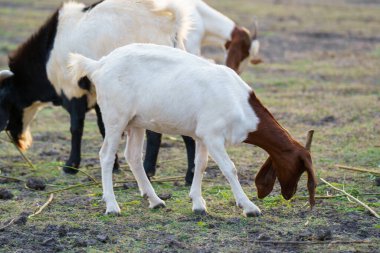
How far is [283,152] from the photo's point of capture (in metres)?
6.43

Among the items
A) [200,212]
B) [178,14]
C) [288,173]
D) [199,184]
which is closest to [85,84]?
[178,14]

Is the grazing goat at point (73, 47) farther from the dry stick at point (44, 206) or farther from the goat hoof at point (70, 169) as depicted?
the dry stick at point (44, 206)

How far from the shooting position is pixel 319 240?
5887 mm

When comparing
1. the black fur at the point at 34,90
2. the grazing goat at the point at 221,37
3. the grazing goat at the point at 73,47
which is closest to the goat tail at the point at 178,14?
the grazing goat at the point at 73,47

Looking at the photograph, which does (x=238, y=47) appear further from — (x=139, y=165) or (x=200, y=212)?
(x=200, y=212)

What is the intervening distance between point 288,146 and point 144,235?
1274mm

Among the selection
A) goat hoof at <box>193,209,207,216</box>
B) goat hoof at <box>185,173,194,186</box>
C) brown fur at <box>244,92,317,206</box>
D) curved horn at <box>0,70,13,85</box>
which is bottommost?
goat hoof at <box>185,173,194,186</box>

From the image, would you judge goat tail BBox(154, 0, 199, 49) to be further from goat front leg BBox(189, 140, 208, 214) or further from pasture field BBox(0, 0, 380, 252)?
goat front leg BBox(189, 140, 208, 214)

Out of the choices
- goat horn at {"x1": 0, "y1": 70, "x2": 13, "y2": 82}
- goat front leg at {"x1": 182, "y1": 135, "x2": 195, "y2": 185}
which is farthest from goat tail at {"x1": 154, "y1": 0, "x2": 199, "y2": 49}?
goat horn at {"x1": 0, "y1": 70, "x2": 13, "y2": 82}

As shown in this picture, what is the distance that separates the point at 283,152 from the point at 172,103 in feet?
3.07

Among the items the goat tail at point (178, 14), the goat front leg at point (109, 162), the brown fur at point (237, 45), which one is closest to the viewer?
the goat front leg at point (109, 162)

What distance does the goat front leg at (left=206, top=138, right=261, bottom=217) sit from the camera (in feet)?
21.1

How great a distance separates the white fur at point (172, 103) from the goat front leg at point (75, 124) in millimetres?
1502

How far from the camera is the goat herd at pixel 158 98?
646 cm
